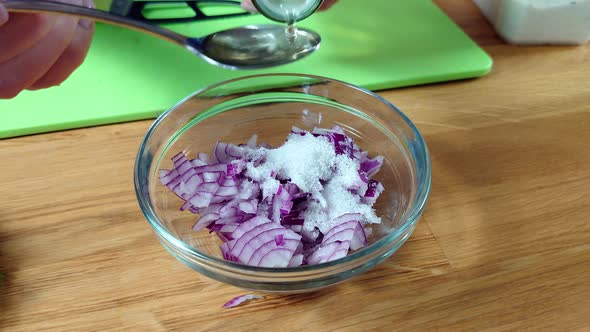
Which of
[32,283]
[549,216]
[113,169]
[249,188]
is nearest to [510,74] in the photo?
[549,216]

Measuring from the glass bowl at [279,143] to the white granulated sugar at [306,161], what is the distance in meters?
0.10

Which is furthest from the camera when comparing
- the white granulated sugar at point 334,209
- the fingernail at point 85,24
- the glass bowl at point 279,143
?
Answer: the fingernail at point 85,24

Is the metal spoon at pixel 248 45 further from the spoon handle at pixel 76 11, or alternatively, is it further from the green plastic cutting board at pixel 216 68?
the green plastic cutting board at pixel 216 68

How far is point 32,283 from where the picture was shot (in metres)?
0.83

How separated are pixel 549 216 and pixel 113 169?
0.71 metres

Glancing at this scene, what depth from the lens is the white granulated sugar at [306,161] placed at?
2.72 feet

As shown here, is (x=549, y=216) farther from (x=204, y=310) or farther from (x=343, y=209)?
(x=204, y=310)

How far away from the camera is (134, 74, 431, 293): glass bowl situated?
2.29 feet

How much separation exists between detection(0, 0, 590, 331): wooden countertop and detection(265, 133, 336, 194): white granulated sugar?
0.15m

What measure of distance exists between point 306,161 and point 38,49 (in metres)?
0.46

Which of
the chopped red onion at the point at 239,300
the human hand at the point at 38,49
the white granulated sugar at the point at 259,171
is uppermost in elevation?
the human hand at the point at 38,49

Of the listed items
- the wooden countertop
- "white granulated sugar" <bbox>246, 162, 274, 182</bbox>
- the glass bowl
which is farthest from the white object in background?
"white granulated sugar" <bbox>246, 162, 274, 182</bbox>

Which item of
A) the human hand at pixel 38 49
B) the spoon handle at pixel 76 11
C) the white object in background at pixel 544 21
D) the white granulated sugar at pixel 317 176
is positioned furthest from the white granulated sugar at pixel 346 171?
the white object in background at pixel 544 21

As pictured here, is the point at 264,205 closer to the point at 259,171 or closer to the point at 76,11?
the point at 259,171
